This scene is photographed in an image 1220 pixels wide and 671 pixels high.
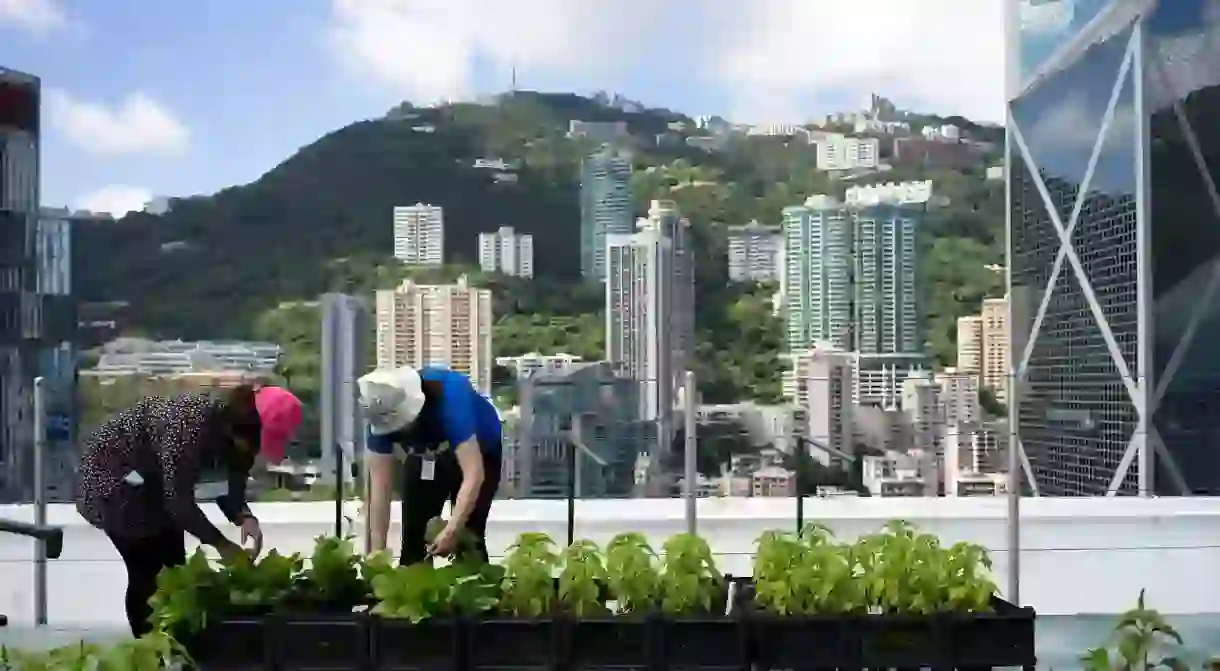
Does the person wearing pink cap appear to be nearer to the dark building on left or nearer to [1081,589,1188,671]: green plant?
the dark building on left

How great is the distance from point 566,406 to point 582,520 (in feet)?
1.36

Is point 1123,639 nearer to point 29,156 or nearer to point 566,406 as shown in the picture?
point 566,406

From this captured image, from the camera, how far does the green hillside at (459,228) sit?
442 cm

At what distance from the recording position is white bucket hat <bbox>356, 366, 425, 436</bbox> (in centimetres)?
294

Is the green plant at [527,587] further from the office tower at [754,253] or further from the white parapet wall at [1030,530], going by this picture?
the office tower at [754,253]

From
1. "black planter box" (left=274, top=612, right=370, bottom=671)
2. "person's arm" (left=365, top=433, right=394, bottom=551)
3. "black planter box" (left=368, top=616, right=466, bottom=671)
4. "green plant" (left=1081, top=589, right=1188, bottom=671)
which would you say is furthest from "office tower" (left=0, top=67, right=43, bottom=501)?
"green plant" (left=1081, top=589, right=1188, bottom=671)

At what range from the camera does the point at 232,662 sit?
253cm

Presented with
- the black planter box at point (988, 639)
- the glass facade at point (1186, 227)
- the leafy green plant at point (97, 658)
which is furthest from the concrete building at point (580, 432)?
the leafy green plant at point (97, 658)

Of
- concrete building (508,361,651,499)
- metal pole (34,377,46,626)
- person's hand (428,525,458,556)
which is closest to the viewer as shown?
person's hand (428,525,458,556)

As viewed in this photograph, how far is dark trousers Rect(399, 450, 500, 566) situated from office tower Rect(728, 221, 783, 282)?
65.6 inches

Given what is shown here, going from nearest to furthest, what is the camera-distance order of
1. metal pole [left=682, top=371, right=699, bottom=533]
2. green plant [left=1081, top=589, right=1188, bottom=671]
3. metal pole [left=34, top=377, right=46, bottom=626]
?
1. green plant [left=1081, top=589, right=1188, bottom=671]
2. metal pole [left=34, top=377, right=46, bottom=626]
3. metal pole [left=682, top=371, right=699, bottom=533]

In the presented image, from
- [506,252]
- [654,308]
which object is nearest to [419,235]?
[506,252]

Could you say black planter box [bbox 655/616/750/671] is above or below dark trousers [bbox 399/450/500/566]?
below

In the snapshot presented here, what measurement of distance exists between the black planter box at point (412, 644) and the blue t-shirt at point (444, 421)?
0.58 meters
